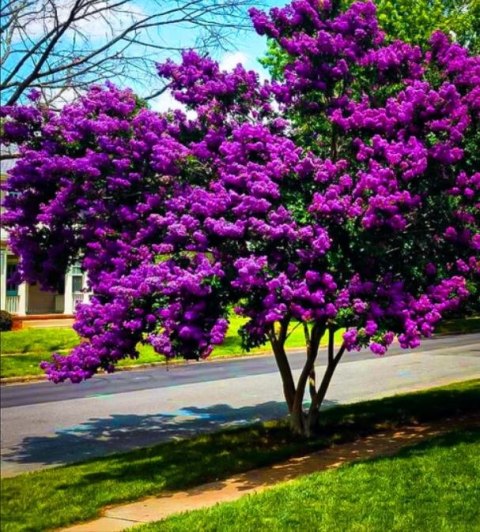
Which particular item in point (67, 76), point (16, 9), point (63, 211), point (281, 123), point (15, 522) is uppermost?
point (16, 9)

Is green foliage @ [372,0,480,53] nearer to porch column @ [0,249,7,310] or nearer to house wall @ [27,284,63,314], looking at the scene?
porch column @ [0,249,7,310]

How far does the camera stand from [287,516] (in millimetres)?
6055

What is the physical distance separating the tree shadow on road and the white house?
2322cm

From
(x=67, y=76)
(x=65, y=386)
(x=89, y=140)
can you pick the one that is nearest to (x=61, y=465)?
(x=89, y=140)

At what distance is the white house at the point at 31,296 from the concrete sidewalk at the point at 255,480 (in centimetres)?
2761

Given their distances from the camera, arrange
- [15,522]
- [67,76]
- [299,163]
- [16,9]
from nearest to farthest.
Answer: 1. [15,522]
2. [299,163]
3. [16,9]
4. [67,76]

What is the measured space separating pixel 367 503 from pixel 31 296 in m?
34.9

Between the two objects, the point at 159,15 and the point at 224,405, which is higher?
the point at 159,15

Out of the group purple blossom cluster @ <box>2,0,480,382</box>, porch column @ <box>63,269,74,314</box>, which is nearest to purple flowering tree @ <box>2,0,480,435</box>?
purple blossom cluster @ <box>2,0,480,382</box>

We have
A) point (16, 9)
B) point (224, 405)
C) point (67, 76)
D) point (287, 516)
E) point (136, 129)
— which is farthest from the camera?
point (224, 405)

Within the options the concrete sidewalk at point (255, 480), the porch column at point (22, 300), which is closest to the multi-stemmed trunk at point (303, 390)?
the concrete sidewalk at point (255, 480)

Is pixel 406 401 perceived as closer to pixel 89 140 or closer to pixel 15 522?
pixel 89 140

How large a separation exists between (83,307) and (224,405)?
669 cm

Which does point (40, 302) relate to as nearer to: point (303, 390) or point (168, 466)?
point (303, 390)
